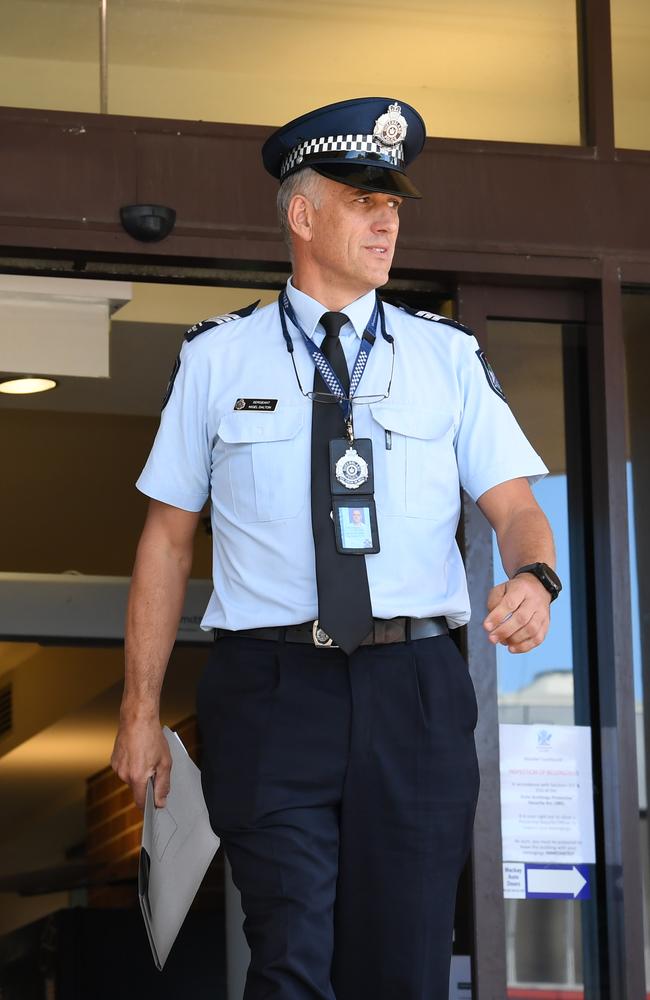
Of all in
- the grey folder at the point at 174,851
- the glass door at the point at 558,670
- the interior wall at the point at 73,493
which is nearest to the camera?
the grey folder at the point at 174,851

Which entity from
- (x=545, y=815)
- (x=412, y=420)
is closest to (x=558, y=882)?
(x=545, y=815)

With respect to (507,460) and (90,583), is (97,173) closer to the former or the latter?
(507,460)

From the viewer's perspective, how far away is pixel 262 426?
263 cm

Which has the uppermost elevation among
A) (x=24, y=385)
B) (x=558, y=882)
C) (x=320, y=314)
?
(x=24, y=385)

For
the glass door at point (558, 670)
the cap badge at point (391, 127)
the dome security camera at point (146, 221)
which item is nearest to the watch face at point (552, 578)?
the cap badge at point (391, 127)

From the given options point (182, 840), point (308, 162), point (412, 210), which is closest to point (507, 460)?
point (308, 162)

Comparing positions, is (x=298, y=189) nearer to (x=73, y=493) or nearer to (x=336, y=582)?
(x=336, y=582)

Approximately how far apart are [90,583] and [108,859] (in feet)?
14.5

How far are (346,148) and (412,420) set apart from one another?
0.48 meters

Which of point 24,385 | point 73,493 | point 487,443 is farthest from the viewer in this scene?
point 73,493

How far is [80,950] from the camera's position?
23.2 ft

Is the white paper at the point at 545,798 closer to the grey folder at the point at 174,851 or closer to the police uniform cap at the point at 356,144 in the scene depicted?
the grey folder at the point at 174,851

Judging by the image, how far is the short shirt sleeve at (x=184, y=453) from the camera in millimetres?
2729

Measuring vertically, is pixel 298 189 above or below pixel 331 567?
above
